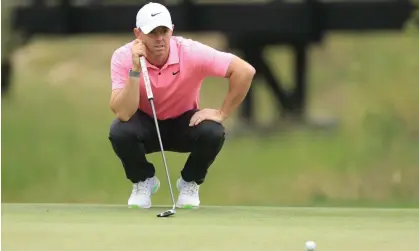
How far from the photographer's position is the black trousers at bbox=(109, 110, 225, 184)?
4.63 metres

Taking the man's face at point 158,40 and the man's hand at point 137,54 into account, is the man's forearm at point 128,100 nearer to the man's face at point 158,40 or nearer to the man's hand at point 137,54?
the man's hand at point 137,54

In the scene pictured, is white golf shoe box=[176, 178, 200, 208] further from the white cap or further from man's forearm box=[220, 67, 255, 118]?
the white cap

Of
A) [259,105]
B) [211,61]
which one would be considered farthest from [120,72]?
[259,105]

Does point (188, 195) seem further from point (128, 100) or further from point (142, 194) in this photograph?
point (128, 100)

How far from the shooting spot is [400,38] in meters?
16.5

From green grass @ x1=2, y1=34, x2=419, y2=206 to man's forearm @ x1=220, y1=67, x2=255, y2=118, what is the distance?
7317 millimetres

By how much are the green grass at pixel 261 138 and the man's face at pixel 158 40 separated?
7513 mm

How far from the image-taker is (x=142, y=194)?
475cm

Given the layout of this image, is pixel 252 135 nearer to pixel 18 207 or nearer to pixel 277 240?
pixel 18 207

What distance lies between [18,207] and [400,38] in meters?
12.3

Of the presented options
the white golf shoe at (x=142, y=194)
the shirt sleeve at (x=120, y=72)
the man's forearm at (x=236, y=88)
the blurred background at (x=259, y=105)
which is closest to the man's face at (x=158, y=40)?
the shirt sleeve at (x=120, y=72)

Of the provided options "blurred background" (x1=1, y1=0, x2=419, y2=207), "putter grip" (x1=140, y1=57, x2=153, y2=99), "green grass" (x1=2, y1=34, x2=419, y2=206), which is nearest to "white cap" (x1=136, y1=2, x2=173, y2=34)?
"putter grip" (x1=140, y1=57, x2=153, y2=99)

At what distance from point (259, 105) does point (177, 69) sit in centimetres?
1324

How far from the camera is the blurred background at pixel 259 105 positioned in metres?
13.6
